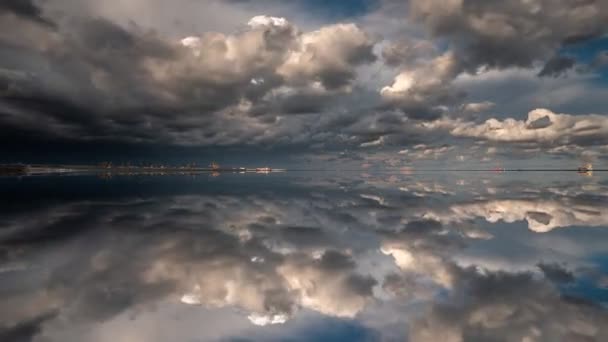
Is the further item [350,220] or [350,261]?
[350,220]

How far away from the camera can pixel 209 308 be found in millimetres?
10430

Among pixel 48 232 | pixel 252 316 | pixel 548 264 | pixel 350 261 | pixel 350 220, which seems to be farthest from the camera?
pixel 350 220

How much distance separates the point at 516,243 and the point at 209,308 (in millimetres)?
17676

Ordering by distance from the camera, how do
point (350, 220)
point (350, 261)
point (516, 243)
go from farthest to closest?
point (350, 220)
point (516, 243)
point (350, 261)

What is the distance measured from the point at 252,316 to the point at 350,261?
23.0 feet

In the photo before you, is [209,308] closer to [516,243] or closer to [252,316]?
[252,316]

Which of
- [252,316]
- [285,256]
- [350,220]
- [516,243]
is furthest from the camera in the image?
Answer: [350,220]

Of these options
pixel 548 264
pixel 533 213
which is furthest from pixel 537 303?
pixel 533 213

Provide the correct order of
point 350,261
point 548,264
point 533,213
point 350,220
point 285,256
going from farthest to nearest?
point 533,213
point 350,220
point 285,256
point 350,261
point 548,264

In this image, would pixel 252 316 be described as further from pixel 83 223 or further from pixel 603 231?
pixel 603 231

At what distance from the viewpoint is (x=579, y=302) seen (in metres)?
10.5

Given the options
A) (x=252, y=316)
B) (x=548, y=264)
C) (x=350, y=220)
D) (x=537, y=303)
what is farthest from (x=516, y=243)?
(x=252, y=316)

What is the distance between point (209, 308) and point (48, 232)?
59.1 feet

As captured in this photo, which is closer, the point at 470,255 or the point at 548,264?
the point at 548,264
